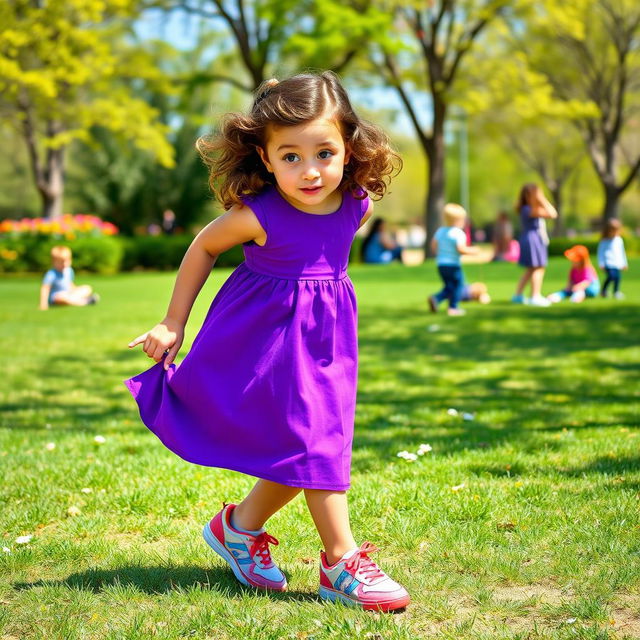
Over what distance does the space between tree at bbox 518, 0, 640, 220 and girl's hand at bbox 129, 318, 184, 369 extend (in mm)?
27724

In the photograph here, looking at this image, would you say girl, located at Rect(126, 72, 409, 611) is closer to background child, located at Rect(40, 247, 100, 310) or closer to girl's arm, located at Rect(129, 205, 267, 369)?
girl's arm, located at Rect(129, 205, 267, 369)

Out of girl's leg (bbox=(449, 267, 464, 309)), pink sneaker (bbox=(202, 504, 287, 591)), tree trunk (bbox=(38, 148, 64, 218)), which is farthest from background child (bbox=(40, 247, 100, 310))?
tree trunk (bbox=(38, 148, 64, 218))

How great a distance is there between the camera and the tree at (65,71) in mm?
24344

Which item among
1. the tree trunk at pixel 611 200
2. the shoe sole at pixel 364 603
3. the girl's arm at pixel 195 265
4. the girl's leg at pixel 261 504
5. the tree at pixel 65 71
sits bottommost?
the shoe sole at pixel 364 603

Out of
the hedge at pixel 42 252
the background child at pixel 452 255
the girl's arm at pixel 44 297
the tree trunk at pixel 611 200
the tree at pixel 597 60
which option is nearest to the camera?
the background child at pixel 452 255

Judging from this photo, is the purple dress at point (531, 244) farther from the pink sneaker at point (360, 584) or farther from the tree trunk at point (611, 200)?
the tree trunk at point (611, 200)

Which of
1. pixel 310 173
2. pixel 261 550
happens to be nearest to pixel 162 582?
pixel 261 550

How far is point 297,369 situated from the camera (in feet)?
9.03

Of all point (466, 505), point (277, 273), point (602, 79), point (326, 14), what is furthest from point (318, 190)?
point (602, 79)

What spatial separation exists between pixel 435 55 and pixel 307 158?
26993 mm

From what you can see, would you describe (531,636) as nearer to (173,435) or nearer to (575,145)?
(173,435)

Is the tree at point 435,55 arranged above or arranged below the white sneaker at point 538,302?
above

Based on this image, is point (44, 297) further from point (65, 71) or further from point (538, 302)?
point (65, 71)

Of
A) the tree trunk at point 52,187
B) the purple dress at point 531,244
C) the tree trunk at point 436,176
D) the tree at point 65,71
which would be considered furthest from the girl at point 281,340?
the tree trunk at point 52,187
